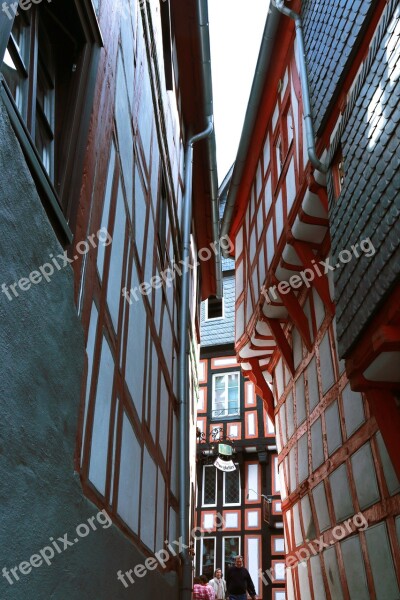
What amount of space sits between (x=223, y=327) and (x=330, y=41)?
41.1 ft

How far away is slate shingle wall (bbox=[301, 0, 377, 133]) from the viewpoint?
6492 millimetres

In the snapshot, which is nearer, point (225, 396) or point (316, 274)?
point (316, 274)

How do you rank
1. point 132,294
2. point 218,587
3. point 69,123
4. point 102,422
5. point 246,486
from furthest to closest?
point 246,486 < point 218,587 < point 132,294 < point 102,422 < point 69,123

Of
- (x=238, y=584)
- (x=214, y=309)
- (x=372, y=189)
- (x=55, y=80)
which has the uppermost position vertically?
(x=214, y=309)

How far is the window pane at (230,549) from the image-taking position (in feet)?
51.7

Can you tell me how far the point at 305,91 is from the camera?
25.8 ft

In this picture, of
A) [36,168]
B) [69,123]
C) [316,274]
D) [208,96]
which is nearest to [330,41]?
[208,96]

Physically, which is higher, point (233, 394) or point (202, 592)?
point (233, 394)

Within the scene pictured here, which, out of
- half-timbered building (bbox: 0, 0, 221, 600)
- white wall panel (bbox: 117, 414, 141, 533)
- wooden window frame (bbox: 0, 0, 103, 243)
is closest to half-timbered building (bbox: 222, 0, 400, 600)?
half-timbered building (bbox: 0, 0, 221, 600)

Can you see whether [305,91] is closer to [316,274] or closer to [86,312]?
[316,274]

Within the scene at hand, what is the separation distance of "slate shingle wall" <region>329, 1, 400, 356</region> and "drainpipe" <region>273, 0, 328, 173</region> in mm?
834

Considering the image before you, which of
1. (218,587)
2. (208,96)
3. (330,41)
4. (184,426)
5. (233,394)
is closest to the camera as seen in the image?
(184,426)

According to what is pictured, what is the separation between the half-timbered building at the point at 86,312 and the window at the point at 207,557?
33.0ft

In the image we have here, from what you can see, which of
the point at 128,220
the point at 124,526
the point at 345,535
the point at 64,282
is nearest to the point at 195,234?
the point at 345,535
